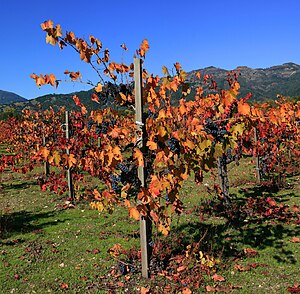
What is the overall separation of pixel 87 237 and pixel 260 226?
4255 millimetres

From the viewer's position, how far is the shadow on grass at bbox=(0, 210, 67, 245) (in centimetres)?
845

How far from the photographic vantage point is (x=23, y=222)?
30.6 feet

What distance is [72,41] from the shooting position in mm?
4664

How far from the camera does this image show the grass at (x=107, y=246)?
542cm

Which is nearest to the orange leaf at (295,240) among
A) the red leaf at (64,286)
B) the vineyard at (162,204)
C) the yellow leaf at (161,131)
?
the vineyard at (162,204)

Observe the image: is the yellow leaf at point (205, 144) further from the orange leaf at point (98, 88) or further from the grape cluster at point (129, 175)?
the orange leaf at point (98, 88)

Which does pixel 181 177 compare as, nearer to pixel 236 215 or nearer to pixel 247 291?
pixel 247 291

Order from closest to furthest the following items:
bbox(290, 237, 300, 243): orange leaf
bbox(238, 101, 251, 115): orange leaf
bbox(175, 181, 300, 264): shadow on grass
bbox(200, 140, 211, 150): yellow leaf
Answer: bbox(238, 101, 251, 115): orange leaf, bbox(200, 140, 211, 150): yellow leaf, bbox(175, 181, 300, 264): shadow on grass, bbox(290, 237, 300, 243): orange leaf

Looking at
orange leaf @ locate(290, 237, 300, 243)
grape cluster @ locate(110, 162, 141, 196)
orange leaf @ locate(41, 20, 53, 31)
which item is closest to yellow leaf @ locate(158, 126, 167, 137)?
grape cluster @ locate(110, 162, 141, 196)

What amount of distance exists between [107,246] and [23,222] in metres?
3.52

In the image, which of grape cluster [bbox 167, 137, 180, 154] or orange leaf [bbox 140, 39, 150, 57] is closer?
grape cluster [bbox 167, 137, 180, 154]

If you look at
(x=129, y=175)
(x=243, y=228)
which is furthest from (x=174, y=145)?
(x=243, y=228)

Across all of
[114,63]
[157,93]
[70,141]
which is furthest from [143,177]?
[70,141]

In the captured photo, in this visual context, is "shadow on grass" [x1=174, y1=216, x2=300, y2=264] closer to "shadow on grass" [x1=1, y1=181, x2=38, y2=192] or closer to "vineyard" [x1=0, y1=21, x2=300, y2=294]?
"vineyard" [x1=0, y1=21, x2=300, y2=294]
